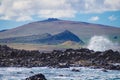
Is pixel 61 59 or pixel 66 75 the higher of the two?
pixel 61 59

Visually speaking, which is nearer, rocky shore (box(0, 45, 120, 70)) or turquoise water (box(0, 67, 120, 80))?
turquoise water (box(0, 67, 120, 80))

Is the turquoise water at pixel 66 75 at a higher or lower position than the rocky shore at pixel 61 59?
lower

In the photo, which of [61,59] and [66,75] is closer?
[66,75]

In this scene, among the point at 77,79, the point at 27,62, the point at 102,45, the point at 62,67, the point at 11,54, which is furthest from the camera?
the point at 102,45

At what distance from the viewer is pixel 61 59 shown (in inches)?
3880

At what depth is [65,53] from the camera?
103 metres

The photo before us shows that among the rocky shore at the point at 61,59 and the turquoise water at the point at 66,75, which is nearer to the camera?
the turquoise water at the point at 66,75

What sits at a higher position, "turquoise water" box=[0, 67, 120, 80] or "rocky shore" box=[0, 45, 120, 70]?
"rocky shore" box=[0, 45, 120, 70]

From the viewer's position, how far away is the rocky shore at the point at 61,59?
91562mm

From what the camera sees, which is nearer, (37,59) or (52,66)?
(52,66)

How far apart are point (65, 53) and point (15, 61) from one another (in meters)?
14.4

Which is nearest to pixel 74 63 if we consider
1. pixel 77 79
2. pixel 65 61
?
pixel 65 61

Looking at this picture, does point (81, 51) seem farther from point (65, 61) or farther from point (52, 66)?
point (52, 66)

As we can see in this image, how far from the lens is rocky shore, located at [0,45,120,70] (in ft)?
300
